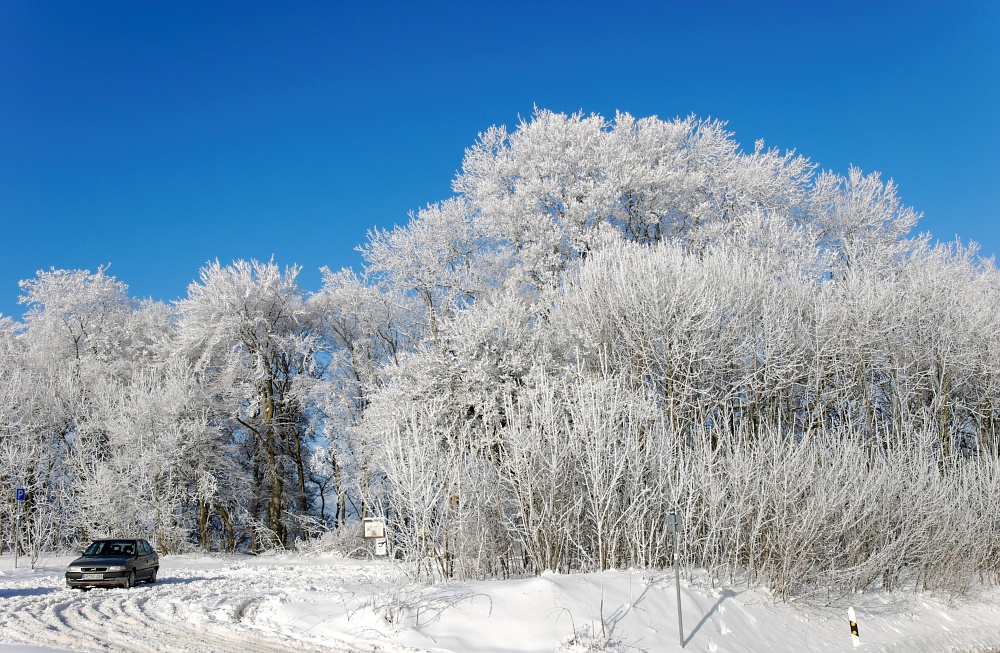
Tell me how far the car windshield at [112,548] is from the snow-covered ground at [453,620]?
56.8 inches

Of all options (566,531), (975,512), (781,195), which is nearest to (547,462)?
(566,531)

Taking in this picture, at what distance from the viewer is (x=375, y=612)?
13180mm

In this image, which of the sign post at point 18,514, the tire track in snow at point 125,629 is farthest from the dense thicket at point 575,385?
the tire track in snow at point 125,629

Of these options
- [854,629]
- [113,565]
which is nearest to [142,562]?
[113,565]

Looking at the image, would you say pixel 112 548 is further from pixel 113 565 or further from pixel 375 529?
pixel 375 529

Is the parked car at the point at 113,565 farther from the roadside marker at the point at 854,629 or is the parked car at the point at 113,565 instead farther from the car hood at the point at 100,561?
the roadside marker at the point at 854,629

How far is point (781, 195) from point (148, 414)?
28.4 metres

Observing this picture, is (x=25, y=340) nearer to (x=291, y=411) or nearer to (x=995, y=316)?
(x=291, y=411)

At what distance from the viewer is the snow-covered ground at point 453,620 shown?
12242mm

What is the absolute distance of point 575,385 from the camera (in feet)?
65.0

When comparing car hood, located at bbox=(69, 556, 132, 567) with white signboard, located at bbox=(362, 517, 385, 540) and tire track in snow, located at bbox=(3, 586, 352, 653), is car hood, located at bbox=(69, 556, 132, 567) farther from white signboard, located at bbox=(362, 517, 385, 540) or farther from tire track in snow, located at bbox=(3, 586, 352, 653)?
white signboard, located at bbox=(362, 517, 385, 540)

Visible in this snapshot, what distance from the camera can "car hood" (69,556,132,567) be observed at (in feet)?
59.0

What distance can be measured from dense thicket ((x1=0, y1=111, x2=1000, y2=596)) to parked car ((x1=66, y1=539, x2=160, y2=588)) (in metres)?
5.78

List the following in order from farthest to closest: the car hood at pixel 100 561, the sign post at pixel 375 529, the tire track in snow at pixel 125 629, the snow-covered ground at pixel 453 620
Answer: the sign post at pixel 375 529
the car hood at pixel 100 561
the snow-covered ground at pixel 453 620
the tire track in snow at pixel 125 629
